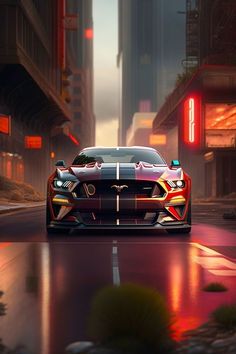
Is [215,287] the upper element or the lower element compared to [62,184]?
lower

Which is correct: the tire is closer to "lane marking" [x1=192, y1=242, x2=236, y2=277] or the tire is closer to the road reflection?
the road reflection

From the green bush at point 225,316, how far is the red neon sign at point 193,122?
4780 centimetres

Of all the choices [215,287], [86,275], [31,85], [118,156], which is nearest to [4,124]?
[31,85]

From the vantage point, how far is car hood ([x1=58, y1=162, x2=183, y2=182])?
10453 mm

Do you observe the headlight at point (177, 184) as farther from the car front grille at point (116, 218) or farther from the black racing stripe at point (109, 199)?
the black racing stripe at point (109, 199)

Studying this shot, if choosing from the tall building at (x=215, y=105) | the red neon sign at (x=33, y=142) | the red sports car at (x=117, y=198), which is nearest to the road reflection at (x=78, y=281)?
the red sports car at (x=117, y=198)

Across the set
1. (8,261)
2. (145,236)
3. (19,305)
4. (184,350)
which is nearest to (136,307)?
(184,350)

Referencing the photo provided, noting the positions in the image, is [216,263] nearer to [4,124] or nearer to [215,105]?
[4,124]

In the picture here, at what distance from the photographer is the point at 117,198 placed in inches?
407

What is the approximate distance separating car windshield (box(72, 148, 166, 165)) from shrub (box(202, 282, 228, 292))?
20.8ft

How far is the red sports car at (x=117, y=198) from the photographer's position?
406 inches

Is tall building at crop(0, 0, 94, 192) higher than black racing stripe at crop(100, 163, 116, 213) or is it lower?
higher

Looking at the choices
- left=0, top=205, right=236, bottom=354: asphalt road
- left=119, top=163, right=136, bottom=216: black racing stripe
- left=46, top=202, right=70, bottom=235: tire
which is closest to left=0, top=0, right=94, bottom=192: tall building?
left=46, top=202, right=70, bottom=235: tire

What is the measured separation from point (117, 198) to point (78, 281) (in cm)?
414
